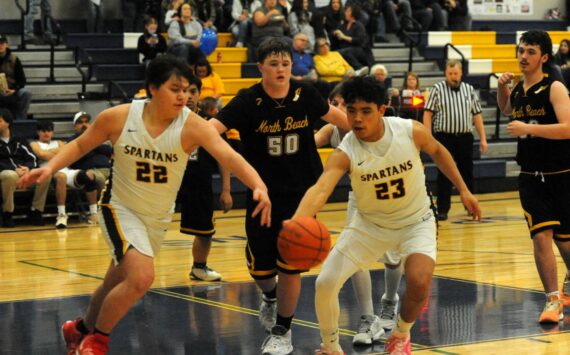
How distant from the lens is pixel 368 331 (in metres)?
7.19

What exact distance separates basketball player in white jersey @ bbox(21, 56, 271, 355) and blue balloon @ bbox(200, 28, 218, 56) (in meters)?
11.3

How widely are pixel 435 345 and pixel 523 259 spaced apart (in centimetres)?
424

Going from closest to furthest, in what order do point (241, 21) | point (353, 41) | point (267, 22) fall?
point (267, 22) → point (241, 21) → point (353, 41)

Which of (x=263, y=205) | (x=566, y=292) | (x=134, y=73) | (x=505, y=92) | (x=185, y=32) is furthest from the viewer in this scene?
(x=134, y=73)

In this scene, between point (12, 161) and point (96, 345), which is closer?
point (96, 345)

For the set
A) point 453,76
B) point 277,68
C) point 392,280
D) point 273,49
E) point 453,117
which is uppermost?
point 273,49

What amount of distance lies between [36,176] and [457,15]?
17.7 metres

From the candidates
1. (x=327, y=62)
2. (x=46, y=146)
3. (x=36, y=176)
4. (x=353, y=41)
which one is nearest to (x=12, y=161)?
(x=46, y=146)

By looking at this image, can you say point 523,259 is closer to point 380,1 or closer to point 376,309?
point 376,309

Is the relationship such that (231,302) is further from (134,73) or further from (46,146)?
(134,73)

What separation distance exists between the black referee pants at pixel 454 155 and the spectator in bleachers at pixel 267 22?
15.0 feet

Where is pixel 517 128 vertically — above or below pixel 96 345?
above

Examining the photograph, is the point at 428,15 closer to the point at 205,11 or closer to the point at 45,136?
the point at 205,11

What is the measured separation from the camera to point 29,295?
9281 mm
